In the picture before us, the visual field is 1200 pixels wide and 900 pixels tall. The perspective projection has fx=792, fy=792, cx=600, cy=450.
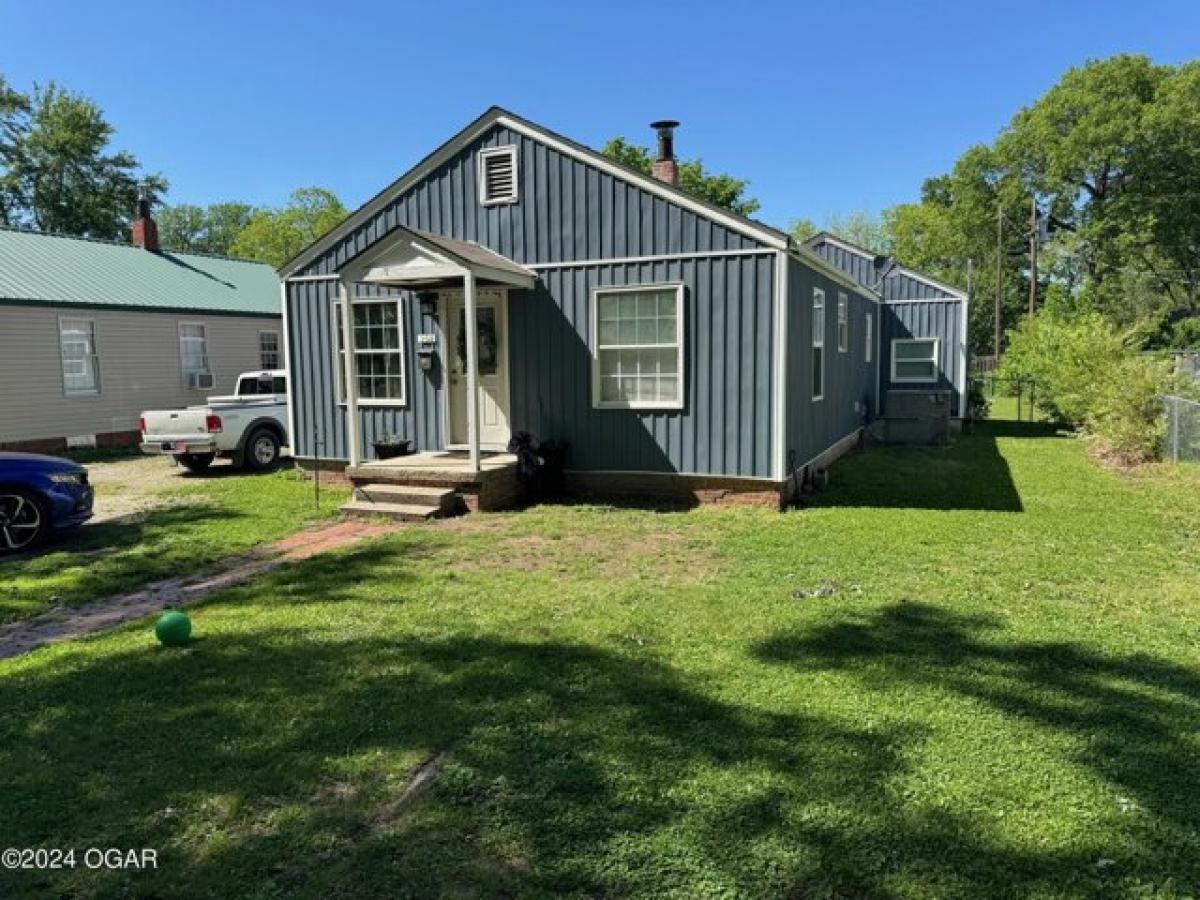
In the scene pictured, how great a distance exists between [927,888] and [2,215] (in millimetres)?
45126

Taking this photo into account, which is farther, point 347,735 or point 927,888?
point 347,735

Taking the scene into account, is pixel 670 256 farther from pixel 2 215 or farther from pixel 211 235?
pixel 211 235

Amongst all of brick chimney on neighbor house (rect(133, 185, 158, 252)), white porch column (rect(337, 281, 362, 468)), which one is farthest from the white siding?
white porch column (rect(337, 281, 362, 468))

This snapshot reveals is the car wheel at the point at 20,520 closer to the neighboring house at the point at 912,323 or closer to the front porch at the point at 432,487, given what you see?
the front porch at the point at 432,487

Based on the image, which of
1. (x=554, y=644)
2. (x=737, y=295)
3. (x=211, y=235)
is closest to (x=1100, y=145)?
(x=737, y=295)

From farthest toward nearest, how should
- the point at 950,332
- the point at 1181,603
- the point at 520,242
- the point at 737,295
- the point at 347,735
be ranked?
the point at 950,332 → the point at 520,242 → the point at 737,295 → the point at 1181,603 → the point at 347,735

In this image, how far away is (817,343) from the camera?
10883 millimetres

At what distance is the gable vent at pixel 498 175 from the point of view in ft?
32.5

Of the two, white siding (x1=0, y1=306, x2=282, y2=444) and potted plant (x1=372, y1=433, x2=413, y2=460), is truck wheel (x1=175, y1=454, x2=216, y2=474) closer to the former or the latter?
potted plant (x1=372, y1=433, x2=413, y2=460)

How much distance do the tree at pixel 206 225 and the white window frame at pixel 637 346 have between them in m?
62.1

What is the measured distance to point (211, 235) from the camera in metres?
65.8

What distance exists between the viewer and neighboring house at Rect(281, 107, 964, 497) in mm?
8898

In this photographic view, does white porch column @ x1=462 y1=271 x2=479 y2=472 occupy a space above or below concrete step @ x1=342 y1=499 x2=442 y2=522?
above

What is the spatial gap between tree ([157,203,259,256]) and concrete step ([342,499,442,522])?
61.9m
